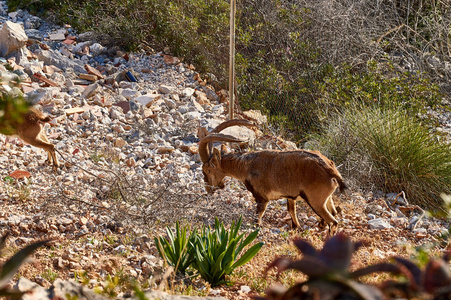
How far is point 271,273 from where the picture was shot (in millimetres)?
4473

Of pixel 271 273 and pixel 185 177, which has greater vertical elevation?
pixel 271 273

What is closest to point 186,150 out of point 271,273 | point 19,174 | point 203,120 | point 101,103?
point 203,120

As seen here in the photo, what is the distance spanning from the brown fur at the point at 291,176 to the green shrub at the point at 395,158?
5.75 ft

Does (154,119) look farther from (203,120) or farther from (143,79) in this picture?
(143,79)

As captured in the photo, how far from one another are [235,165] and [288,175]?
37.8 inches

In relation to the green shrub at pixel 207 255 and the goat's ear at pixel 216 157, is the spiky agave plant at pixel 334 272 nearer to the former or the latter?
the green shrub at pixel 207 255

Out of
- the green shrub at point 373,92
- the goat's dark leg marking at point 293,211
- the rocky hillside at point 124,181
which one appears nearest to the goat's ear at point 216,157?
the rocky hillside at point 124,181

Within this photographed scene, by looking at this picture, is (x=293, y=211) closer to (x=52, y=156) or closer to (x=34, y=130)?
(x=52, y=156)

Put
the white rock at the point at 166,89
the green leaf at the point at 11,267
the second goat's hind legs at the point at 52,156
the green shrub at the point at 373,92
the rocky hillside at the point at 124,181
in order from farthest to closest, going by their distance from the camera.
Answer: the white rock at the point at 166,89 < the green shrub at the point at 373,92 < the second goat's hind legs at the point at 52,156 < the rocky hillside at the point at 124,181 < the green leaf at the point at 11,267

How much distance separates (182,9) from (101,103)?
352 centimetres

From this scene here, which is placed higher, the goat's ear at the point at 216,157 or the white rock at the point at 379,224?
the goat's ear at the point at 216,157

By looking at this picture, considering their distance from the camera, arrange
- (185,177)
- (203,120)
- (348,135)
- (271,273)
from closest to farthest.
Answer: (271,273) < (185,177) < (348,135) < (203,120)

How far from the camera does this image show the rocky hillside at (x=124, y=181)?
4746 millimetres

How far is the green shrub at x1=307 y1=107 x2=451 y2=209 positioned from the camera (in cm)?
702
